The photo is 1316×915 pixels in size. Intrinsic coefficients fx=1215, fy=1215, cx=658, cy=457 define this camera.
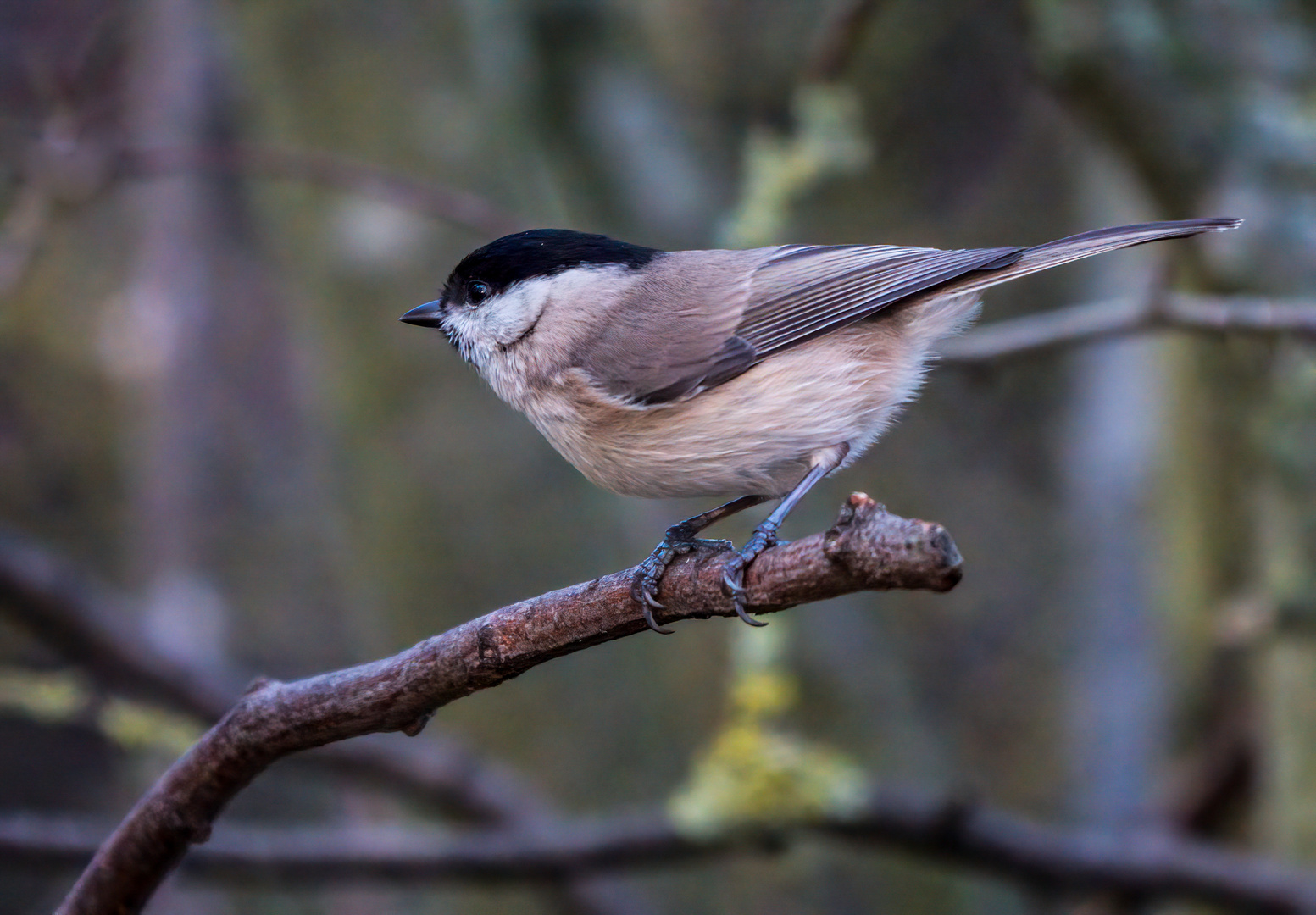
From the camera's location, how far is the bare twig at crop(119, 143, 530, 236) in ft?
13.4

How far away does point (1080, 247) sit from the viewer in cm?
258

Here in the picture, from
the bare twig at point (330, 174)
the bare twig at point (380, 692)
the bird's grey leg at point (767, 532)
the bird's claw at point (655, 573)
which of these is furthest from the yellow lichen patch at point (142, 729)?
the bird's grey leg at point (767, 532)

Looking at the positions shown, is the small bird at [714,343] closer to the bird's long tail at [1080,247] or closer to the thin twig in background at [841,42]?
the bird's long tail at [1080,247]

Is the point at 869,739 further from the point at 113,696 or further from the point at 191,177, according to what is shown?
the point at 191,177

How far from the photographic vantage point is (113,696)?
175 inches

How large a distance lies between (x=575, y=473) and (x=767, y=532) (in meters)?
3.82

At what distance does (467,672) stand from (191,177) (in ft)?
16.2

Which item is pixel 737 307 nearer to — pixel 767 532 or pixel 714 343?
pixel 714 343

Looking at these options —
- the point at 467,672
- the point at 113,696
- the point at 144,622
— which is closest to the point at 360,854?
the point at 113,696

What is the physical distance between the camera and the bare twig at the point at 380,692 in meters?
1.94

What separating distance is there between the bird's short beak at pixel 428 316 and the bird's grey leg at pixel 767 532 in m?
1.05

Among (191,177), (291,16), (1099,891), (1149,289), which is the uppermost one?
(191,177)

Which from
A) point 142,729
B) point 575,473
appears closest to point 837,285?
point 142,729

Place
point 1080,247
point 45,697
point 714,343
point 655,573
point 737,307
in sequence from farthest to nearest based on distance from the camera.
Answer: point 45,697 < point 737,307 < point 714,343 < point 1080,247 < point 655,573
